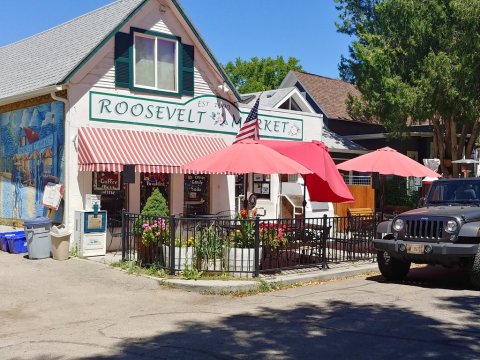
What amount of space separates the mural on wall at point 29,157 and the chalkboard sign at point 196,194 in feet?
12.3

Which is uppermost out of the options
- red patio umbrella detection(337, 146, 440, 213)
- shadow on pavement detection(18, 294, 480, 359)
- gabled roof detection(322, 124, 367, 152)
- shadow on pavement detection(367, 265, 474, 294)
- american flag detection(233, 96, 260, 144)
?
gabled roof detection(322, 124, 367, 152)

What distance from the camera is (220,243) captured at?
10.6 metres

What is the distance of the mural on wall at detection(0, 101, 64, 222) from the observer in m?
14.1

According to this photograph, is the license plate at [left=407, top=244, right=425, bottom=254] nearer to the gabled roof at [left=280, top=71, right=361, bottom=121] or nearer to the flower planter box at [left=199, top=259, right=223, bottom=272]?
the flower planter box at [left=199, top=259, right=223, bottom=272]

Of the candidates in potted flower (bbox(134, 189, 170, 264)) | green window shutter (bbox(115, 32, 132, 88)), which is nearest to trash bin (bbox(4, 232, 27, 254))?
potted flower (bbox(134, 189, 170, 264))

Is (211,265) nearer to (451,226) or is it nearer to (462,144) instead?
(451,226)

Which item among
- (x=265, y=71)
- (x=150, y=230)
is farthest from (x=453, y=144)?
(x=265, y=71)

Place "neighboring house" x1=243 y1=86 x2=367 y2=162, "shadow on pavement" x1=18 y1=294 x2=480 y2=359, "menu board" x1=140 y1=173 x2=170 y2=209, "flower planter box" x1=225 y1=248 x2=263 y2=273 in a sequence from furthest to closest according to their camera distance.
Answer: "neighboring house" x1=243 y1=86 x2=367 y2=162 < "menu board" x1=140 y1=173 x2=170 y2=209 < "flower planter box" x1=225 y1=248 x2=263 y2=273 < "shadow on pavement" x1=18 y1=294 x2=480 y2=359

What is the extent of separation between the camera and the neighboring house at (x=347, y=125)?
29391mm

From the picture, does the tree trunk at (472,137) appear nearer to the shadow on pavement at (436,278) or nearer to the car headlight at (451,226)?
the shadow on pavement at (436,278)

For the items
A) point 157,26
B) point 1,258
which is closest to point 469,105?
point 157,26

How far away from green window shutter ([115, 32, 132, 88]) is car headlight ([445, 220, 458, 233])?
8.79 m

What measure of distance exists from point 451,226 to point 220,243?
4098 mm

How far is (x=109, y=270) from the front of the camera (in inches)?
445
